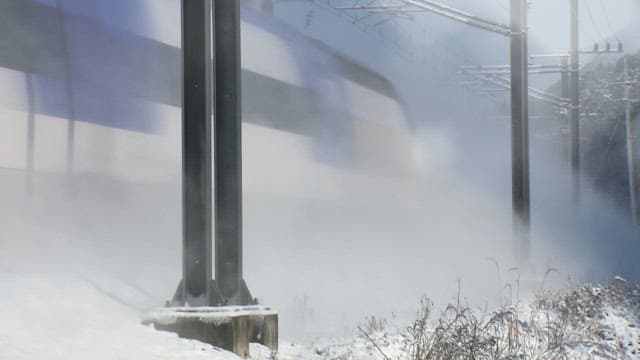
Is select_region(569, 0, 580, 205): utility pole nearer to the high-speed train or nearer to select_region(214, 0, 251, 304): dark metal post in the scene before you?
the high-speed train

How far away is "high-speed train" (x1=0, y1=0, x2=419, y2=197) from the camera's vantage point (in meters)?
7.82

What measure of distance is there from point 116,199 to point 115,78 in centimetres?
148

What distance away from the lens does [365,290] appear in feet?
36.3

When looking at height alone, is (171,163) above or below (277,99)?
below

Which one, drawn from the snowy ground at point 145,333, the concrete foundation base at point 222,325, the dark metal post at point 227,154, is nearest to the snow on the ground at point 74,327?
the snowy ground at point 145,333

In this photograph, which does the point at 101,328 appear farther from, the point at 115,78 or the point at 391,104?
the point at 391,104

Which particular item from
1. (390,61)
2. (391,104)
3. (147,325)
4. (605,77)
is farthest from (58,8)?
(605,77)

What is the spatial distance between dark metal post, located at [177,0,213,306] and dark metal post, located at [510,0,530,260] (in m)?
7.19

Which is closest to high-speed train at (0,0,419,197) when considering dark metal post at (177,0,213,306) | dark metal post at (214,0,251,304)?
dark metal post at (177,0,213,306)

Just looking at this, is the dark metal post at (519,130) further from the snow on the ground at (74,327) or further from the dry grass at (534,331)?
the snow on the ground at (74,327)

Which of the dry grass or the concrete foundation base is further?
the concrete foundation base

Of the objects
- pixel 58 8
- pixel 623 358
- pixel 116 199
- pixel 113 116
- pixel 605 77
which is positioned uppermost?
pixel 605 77

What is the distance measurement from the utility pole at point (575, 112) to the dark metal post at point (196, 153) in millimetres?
17351

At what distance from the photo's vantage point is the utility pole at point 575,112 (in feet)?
74.3
